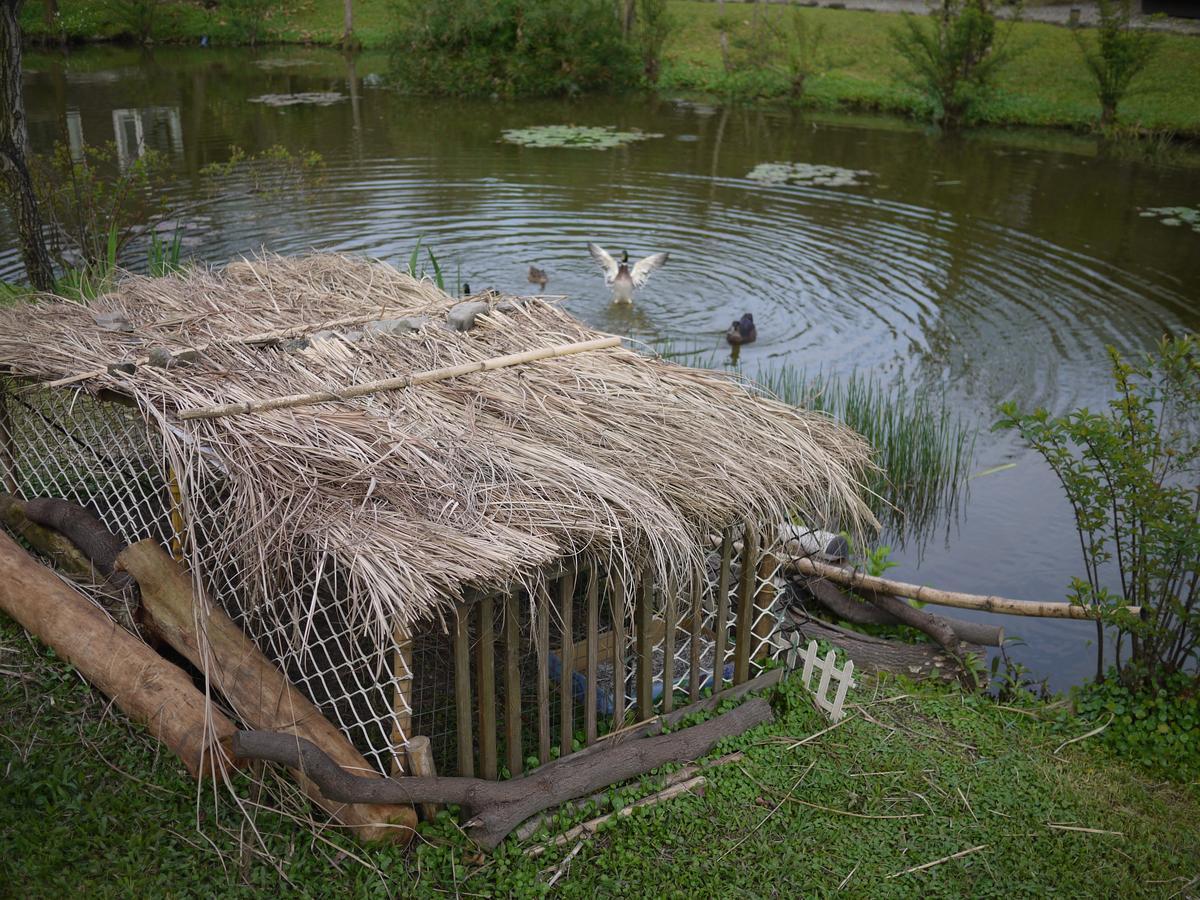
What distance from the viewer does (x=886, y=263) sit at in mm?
12633

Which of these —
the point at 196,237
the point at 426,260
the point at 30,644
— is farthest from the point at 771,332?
the point at 30,644

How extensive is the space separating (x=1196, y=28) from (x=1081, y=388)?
56.4 feet

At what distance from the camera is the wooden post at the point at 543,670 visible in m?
4.19

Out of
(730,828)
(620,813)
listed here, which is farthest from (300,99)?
(730,828)

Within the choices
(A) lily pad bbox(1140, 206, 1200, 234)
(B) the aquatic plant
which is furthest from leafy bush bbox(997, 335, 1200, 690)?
(A) lily pad bbox(1140, 206, 1200, 234)

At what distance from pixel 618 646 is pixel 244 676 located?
1.55m

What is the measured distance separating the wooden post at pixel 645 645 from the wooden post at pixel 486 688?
0.71 meters

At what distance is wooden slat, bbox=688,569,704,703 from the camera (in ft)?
14.5

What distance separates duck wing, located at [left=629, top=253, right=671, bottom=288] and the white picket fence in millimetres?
6275

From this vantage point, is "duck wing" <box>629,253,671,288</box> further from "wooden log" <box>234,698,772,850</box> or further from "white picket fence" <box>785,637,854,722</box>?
"wooden log" <box>234,698,772,850</box>

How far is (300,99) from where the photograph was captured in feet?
68.9

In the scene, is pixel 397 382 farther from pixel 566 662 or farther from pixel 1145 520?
pixel 1145 520

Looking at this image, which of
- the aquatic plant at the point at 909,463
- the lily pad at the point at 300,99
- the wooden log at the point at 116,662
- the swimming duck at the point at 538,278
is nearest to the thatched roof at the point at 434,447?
the wooden log at the point at 116,662

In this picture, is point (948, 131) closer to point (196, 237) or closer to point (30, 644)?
point (196, 237)
